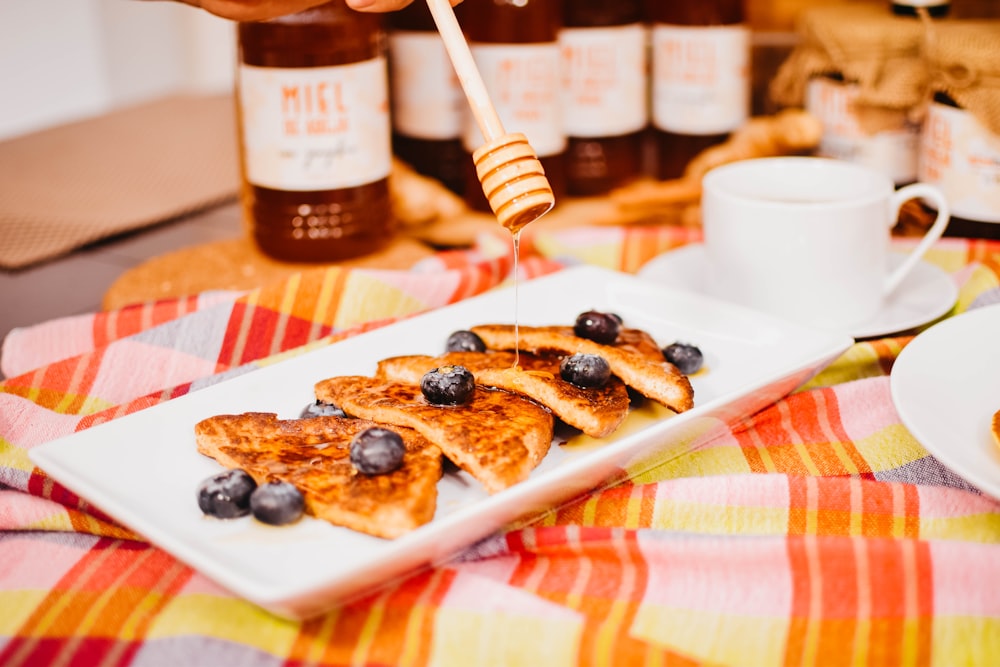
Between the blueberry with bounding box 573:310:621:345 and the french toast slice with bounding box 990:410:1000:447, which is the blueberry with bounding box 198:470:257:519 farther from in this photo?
the french toast slice with bounding box 990:410:1000:447

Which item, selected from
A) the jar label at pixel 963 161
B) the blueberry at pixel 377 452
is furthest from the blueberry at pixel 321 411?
the jar label at pixel 963 161

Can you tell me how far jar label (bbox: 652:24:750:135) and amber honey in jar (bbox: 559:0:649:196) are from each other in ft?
0.15

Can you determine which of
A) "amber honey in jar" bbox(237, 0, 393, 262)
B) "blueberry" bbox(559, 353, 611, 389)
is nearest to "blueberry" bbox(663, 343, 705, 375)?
"blueberry" bbox(559, 353, 611, 389)

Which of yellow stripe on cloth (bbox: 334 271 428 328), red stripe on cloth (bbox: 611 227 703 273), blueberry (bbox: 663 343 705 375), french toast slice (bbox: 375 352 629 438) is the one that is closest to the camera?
french toast slice (bbox: 375 352 629 438)

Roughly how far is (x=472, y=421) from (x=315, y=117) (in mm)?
651

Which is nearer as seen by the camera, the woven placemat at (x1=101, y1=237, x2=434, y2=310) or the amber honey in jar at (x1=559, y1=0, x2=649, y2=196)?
the woven placemat at (x1=101, y1=237, x2=434, y2=310)

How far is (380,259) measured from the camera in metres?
1.55

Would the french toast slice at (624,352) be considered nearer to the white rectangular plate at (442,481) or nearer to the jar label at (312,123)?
the white rectangular plate at (442,481)

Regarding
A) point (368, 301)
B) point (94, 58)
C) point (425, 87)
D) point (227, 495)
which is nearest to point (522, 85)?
point (425, 87)

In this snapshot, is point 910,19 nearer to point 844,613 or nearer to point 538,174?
point 538,174

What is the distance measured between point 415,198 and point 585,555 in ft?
2.98

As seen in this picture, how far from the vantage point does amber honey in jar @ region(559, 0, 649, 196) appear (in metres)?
1.66

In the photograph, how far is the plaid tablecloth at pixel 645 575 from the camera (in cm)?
71

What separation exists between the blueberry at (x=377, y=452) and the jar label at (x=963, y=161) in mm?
912
